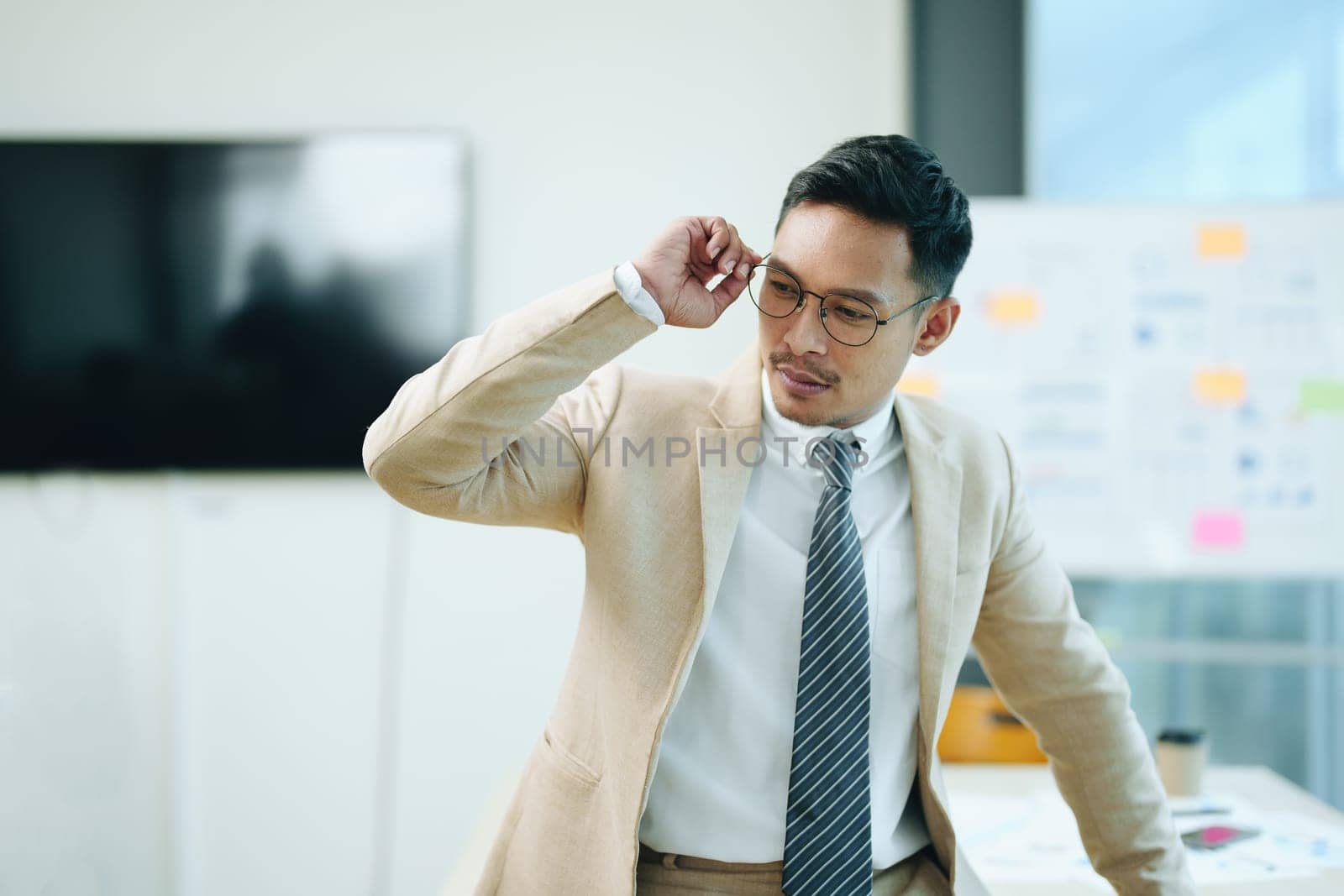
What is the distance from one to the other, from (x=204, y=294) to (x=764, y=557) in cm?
212

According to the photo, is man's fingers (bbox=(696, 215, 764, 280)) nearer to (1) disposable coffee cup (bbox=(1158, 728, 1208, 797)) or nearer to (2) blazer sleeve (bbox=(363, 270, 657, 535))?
(2) blazer sleeve (bbox=(363, 270, 657, 535))

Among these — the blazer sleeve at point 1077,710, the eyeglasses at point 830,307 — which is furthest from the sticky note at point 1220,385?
the eyeglasses at point 830,307

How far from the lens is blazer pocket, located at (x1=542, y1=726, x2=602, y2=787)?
124 cm

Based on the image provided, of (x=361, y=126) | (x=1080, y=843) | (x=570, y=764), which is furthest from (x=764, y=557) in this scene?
(x=361, y=126)

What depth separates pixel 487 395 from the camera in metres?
1.11

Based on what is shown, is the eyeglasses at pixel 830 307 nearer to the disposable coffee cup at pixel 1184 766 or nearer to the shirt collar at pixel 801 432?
the shirt collar at pixel 801 432

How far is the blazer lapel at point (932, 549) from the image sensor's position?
52.8 inches

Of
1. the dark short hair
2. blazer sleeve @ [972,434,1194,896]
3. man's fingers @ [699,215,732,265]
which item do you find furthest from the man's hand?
blazer sleeve @ [972,434,1194,896]

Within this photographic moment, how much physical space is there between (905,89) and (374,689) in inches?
88.1

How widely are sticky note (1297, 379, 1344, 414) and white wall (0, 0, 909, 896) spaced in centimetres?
125

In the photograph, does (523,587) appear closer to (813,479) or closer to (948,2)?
(813,479)

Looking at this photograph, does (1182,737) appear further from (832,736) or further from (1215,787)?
(832,736)

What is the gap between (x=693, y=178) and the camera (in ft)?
9.50

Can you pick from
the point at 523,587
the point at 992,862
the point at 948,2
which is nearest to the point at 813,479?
the point at 992,862
